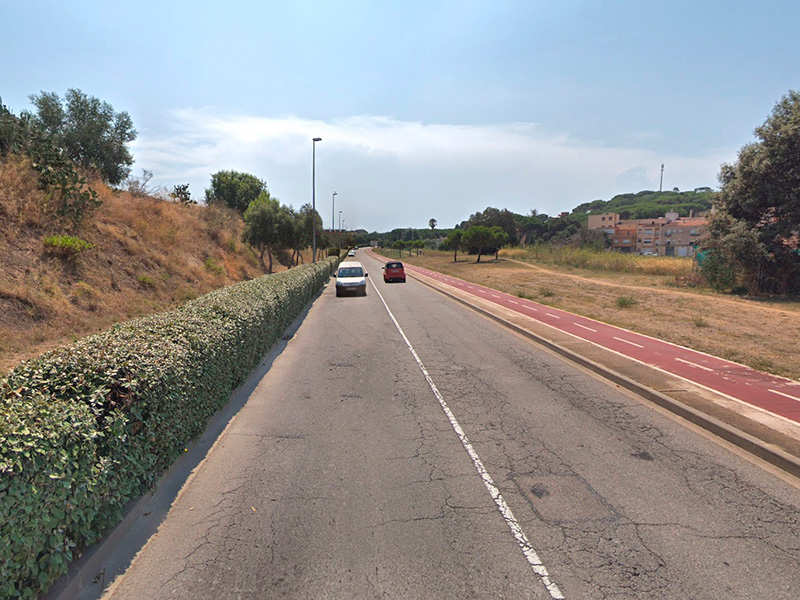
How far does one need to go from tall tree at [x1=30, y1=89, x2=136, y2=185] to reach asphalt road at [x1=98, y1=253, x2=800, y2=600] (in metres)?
29.6

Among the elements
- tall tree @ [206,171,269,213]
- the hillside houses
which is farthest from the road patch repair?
the hillside houses

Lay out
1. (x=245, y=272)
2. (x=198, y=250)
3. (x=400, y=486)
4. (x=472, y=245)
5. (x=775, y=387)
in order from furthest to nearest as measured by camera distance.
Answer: (x=472, y=245) < (x=245, y=272) < (x=198, y=250) < (x=775, y=387) < (x=400, y=486)

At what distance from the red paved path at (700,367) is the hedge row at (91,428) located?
26.0 feet

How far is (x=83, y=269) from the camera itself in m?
14.2

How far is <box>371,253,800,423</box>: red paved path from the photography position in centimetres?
685

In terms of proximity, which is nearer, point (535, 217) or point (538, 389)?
point (538, 389)

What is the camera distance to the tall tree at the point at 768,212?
74.2 ft

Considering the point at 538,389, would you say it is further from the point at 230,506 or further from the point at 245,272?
the point at 245,272

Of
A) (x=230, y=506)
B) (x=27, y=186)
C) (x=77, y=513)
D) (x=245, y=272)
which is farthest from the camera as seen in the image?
(x=245, y=272)

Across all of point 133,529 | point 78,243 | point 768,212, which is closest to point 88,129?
point 78,243

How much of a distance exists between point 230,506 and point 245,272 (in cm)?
2823

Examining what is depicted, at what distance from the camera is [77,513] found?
9.45 feet

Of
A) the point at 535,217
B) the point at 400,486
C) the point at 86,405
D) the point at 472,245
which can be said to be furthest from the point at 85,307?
the point at 535,217

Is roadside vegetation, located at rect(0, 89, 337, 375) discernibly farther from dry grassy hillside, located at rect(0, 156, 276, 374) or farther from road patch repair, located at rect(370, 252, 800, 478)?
road patch repair, located at rect(370, 252, 800, 478)
